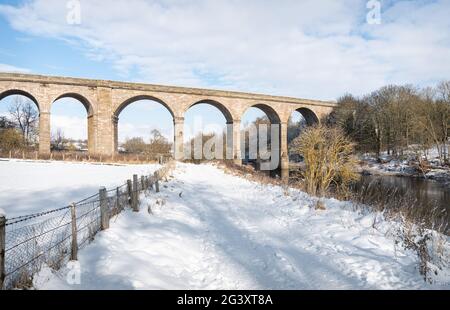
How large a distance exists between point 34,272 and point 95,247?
1104 millimetres

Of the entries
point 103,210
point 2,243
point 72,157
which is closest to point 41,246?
point 103,210

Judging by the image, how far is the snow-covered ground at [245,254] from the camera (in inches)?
141

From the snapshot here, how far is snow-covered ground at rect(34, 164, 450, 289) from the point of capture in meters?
3.58

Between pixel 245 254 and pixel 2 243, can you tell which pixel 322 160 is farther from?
pixel 2 243

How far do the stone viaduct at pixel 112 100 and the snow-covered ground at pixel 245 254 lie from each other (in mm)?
21058

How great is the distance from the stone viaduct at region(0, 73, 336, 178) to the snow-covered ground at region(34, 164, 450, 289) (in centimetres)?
2106

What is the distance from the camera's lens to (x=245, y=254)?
465 cm

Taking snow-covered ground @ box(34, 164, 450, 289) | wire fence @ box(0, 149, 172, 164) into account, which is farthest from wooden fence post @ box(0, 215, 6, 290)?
wire fence @ box(0, 149, 172, 164)

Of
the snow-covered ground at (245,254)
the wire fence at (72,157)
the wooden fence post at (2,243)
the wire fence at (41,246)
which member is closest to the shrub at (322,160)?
the snow-covered ground at (245,254)

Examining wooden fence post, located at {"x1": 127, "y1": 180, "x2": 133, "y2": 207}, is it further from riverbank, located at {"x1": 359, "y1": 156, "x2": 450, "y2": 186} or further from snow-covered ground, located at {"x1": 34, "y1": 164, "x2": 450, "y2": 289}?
riverbank, located at {"x1": 359, "y1": 156, "x2": 450, "y2": 186}

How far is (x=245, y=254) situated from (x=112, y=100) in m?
24.6
